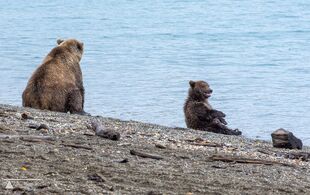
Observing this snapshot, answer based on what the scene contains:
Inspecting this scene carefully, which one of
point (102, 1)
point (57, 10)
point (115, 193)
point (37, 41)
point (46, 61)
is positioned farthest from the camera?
point (102, 1)

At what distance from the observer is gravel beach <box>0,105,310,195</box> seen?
6.60m

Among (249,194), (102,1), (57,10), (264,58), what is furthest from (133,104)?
(102,1)

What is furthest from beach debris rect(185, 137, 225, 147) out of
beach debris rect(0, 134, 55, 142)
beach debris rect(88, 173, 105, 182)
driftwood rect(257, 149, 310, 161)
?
beach debris rect(88, 173, 105, 182)

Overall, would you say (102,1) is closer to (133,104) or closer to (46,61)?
(133,104)

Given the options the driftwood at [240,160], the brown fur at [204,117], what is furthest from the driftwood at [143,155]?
the brown fur at [204,117]

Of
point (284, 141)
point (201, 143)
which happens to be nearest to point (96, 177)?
point (201, 143)

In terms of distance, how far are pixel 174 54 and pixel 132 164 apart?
1842 centimetres

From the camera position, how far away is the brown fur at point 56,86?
39.1 feet

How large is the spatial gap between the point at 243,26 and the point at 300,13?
4.20 m

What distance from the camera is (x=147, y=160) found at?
7809 mm

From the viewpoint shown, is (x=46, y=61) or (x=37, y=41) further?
(x=37, y=41)

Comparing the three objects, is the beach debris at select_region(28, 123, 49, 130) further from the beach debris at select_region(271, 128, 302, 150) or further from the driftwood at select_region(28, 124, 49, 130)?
the beach debris at select_region(271, 128, 302, 150)

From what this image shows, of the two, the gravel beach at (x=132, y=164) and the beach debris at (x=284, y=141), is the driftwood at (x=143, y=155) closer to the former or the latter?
the gravel beach at (x=132, y=164)

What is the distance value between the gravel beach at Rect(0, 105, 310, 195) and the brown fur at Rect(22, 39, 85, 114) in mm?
1777
